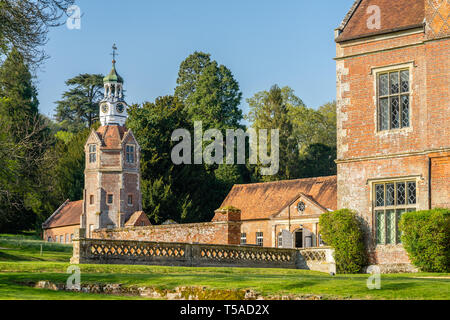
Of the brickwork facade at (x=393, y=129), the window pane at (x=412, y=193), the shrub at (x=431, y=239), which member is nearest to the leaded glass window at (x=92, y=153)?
the brickwork facade at (x=393, y=129)

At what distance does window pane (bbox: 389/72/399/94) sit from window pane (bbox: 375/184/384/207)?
10.9 ft

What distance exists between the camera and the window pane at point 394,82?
26.1 metres

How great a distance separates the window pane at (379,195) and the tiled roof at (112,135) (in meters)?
37.2

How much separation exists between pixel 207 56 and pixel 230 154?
21795 mm

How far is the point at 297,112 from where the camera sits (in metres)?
85.6

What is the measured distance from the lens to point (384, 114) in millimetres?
26312

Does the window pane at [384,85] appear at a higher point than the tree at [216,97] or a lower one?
lower

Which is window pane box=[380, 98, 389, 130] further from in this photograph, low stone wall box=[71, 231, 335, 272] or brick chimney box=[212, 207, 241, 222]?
brick chimney box=[212, 207, 241, 222]

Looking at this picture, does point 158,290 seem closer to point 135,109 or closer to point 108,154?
point 108,154

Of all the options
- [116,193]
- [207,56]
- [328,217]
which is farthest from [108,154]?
[328,217]

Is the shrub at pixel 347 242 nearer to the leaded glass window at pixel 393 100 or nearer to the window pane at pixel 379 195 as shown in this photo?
the window pane at pixel 379 195

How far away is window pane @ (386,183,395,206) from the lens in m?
25.9

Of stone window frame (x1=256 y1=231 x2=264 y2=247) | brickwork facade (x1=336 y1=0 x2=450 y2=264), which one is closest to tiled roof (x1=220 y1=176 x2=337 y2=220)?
stone window frame (x1=256 y1=231 x2=264 y2=247)

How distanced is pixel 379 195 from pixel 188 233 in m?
13.0
